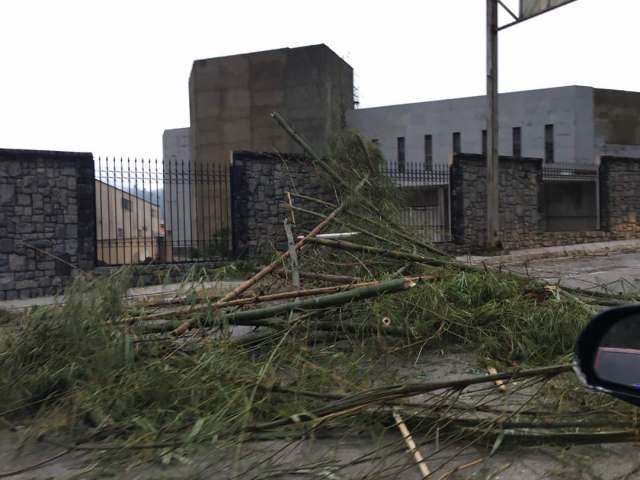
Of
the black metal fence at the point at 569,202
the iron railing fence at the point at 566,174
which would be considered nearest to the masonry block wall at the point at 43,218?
the iron railing fence at the point at 566,174

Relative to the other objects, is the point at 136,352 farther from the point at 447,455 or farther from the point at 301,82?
the point at 301,82

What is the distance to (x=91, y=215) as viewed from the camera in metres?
10.3

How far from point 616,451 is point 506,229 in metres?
14.4

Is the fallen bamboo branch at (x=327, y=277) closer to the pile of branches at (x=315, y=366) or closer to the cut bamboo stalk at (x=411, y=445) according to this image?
the pile of branches at (x=315, y=366)

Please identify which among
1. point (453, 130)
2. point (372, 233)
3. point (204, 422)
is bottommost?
point (204, 422)

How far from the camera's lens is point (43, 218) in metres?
9.89

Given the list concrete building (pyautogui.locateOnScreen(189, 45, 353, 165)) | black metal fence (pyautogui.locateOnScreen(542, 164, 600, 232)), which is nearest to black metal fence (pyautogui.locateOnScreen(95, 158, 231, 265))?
concrete building (pyautogui.locateOnScreen(189, 45, 353, 165))

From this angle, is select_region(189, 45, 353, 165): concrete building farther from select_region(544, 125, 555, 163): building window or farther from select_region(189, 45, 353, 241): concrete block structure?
select_region(544, 125, 555, 163): building window

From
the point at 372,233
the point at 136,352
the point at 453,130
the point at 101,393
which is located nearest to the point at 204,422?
the point at 101,393

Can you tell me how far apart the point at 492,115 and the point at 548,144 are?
18005 mm

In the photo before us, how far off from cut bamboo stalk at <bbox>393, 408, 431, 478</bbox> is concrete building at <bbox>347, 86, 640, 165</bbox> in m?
25.2

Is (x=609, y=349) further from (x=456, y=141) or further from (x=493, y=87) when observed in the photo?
(x=456, y=141)

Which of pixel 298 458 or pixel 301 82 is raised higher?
pixel 301 82

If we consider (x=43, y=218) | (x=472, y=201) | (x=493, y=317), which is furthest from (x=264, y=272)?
(x=472, y=201)
